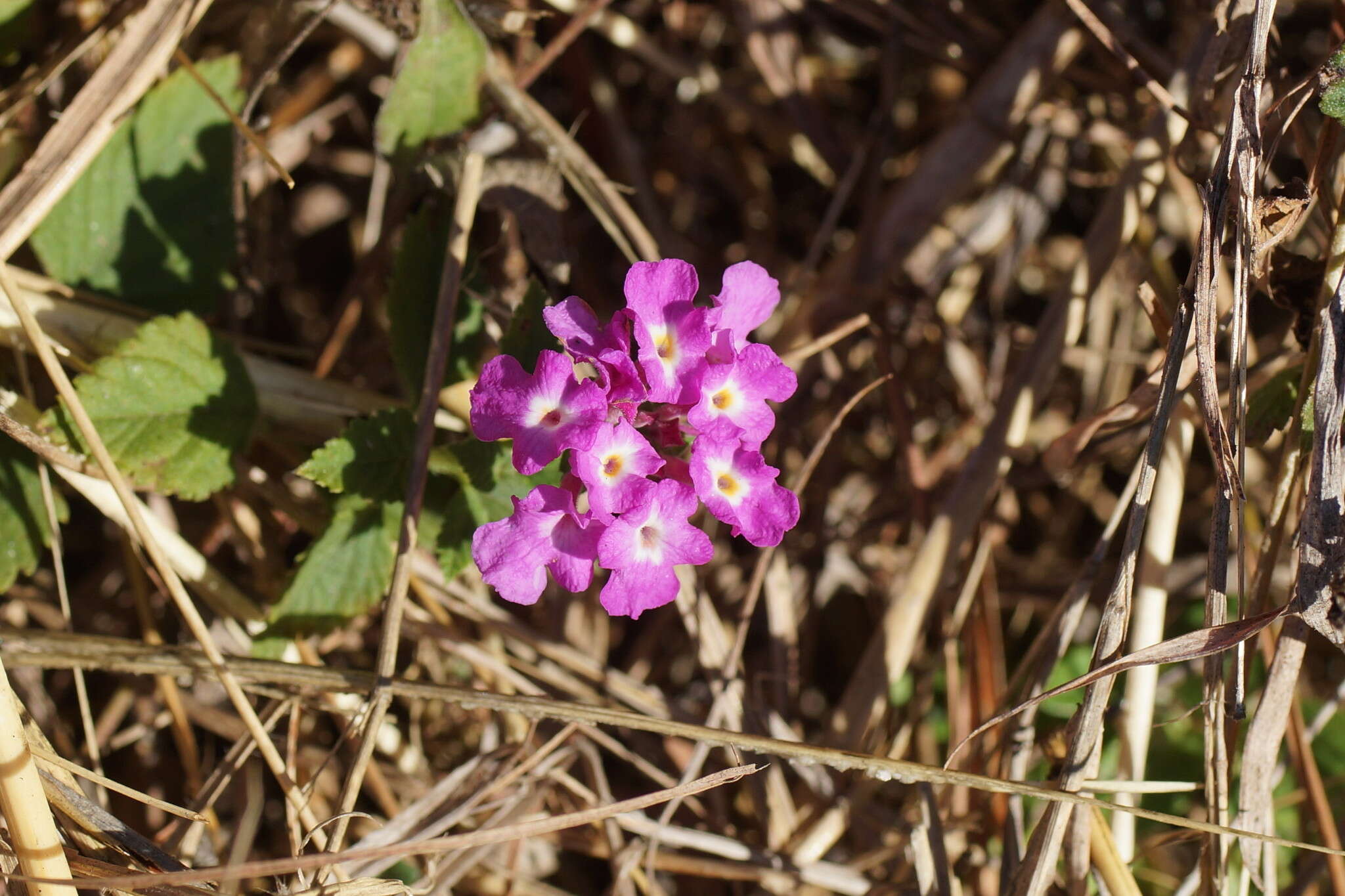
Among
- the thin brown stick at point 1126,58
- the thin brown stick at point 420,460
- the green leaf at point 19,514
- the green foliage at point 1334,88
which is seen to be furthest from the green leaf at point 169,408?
the green foliage at point 1334,88

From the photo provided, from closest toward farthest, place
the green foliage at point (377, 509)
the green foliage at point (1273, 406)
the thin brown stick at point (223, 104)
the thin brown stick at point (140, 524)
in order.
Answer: the thin brown stick at point (140, 524), the green foliage at point (377, 509), the green foliage at point (1273, 406), the thin brown stick at point (223, 104)

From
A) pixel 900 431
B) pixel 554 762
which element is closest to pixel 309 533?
pixel 554 762

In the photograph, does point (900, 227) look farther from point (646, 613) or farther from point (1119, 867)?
point (1119, 867)

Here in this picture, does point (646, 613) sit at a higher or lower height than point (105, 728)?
higher

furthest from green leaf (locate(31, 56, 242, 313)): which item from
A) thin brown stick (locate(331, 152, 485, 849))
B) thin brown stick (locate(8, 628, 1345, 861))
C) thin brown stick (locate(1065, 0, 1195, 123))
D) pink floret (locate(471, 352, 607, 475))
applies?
thin brown stick (locate(1065, 0, 1195, 123))

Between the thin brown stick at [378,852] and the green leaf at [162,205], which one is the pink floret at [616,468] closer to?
the thin brown stick at [378,852]

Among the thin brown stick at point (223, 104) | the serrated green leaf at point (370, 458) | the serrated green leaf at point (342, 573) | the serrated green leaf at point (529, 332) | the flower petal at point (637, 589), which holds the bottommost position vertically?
the serrated green leaf at point (342, 573)

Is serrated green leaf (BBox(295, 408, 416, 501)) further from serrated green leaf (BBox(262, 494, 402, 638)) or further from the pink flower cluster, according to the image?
the pink flower cluster
